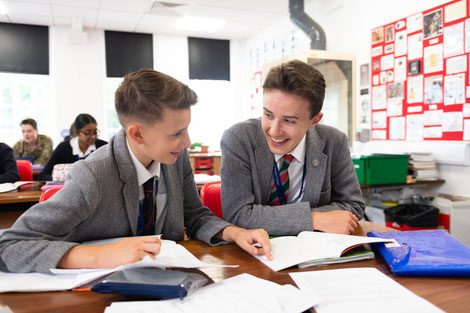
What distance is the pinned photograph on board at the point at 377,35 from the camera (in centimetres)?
382

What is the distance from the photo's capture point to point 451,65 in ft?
10.2

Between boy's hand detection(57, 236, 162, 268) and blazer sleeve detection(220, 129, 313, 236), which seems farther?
blazer sleeve detection(220, 129, 313, 236)

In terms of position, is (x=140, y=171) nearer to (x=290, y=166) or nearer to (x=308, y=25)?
(x=290, y=166)

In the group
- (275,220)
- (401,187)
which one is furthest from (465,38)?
(275,220)

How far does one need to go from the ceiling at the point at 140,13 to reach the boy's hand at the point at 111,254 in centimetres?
482

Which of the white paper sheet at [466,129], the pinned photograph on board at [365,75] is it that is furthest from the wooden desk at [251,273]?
the pinned photograph on board at [365,75]

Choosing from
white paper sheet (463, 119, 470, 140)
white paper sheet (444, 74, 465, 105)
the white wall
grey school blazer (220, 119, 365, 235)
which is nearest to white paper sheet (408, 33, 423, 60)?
white paper sheet (444, 74, 465, 105)

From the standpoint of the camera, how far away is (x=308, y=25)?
4574mm

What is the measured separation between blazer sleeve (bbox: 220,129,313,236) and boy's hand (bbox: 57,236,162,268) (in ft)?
1.56

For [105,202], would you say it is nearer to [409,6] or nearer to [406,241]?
[406,241]

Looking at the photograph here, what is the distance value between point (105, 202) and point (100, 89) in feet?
19.2

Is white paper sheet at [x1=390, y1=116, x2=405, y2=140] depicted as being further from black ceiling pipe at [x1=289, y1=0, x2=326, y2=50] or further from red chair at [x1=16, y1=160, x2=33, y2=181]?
red chair at [x1=16, y1=160, x2=33, y2=181]

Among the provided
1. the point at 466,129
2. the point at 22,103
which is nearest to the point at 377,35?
the point at 466,129

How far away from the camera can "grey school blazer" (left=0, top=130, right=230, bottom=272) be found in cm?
88
